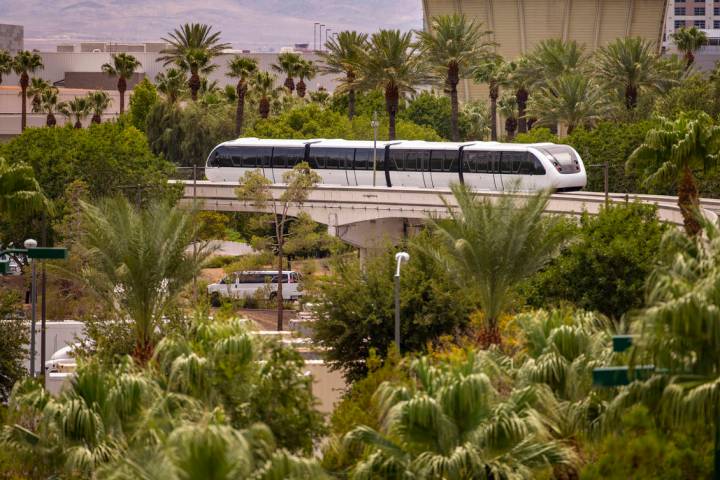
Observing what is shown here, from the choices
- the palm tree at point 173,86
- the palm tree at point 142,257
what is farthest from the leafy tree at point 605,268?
the palm tree at point 173,86

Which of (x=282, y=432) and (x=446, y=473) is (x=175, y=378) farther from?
(x=446, y=473)

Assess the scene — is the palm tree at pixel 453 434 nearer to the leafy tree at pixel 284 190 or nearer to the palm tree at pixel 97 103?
the leafy tree at pixel 284 190

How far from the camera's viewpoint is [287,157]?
249ft

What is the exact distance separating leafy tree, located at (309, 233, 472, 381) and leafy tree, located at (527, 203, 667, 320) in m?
2.88

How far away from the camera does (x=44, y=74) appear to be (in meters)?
197

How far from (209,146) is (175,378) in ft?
289

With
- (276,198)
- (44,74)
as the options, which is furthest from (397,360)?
(44,74)

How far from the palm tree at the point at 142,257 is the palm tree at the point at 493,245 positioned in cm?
599

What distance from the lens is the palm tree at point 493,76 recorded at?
105 meters

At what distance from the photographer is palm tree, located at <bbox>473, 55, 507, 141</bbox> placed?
10491 cm

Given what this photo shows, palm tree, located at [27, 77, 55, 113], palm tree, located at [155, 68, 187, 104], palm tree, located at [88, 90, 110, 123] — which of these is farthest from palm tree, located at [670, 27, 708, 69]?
palm tree, located at [27, 77, 55, 113]

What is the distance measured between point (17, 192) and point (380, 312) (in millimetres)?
15722

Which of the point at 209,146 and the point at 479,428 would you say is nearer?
the point at 479,428

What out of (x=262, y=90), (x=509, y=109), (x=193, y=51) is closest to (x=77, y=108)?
(x=262, y=90)
